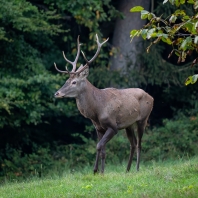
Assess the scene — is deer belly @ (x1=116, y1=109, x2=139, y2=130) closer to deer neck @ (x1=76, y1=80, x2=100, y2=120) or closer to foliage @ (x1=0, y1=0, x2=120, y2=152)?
deer neck @ (x1=76, y1=80, x2=100, y2=120)

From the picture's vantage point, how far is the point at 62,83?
17.1 m

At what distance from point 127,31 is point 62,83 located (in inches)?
115

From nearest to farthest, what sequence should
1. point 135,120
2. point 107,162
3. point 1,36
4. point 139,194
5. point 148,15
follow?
point 148,15 < point 139,194 < point 135,120 < point 1,36 < point 107,162

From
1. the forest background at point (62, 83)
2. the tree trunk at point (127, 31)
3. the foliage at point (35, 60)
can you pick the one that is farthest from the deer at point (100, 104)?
the tree trunk at point (127, 31)

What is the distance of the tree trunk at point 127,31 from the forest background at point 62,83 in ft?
0.22

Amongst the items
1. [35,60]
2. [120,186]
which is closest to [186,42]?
[120,186]

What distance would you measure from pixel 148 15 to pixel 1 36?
23.4 feet

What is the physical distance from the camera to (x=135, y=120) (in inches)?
477

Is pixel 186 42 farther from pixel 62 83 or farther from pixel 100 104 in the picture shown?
pixel 62 83

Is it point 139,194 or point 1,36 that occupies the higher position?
point 1,36

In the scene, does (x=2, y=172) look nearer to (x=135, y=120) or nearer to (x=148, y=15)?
(x=135, y=120)

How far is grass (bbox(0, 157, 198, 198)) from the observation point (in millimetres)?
8305

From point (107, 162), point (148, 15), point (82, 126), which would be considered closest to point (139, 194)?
point (148, 15)

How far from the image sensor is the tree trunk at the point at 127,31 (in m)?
18.6
